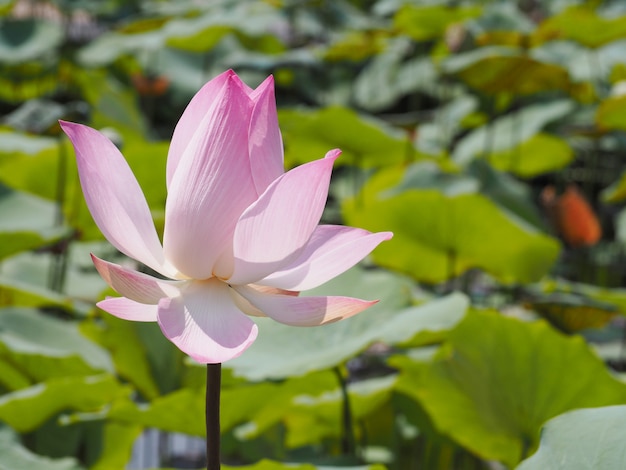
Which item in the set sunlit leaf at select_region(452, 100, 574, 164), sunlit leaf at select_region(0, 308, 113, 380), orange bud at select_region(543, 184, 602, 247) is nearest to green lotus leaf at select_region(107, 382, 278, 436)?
sunlit leaf at select_region(0, 308, 113, 380)

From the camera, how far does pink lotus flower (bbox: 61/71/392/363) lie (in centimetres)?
42

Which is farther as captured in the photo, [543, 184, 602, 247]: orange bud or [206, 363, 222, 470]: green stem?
[543, 184, 602, 247]: orange bud

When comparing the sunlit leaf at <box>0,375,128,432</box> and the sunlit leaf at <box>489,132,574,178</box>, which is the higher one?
the sunlit leaf at <box>0,375,128,432</box>

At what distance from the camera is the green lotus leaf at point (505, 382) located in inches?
33.2

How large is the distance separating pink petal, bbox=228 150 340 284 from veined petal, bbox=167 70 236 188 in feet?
0.20

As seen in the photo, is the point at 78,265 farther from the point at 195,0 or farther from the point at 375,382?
the point at 195,0

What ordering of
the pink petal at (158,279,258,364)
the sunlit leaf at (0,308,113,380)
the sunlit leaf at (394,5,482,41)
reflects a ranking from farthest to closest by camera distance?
the sunlit leaf at (394,5,482,41) → the sunlit leaf at (0,308,113,380) → the pink petal at (158,279,258,364)

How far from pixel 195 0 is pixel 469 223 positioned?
2.84 m

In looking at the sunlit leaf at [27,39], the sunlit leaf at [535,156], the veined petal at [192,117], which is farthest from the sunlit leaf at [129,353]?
the sunlit leaf at [27,39]

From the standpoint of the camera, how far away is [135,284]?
42cm

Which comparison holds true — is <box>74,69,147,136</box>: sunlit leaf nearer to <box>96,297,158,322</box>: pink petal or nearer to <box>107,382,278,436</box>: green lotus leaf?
<box>107,382,278,436</box>: green lotus leaf

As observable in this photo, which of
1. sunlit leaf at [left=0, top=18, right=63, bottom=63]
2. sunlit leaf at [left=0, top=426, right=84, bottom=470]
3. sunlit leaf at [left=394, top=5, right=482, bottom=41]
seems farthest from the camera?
sunlit leaf at [left=0, top=18, right=63, bottom=63]

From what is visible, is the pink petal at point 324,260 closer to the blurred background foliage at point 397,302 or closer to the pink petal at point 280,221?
the pink petal at point 280,221

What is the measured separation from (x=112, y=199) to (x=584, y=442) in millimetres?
299
